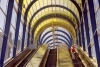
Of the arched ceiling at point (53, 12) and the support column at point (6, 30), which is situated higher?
the arched ceiling at point (53, 12)

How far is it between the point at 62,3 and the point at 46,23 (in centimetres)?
785

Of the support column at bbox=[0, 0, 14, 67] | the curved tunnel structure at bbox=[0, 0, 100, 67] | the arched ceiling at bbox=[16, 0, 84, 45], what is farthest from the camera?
the arched ceiling at bbox=[16, 0, 84, 45]

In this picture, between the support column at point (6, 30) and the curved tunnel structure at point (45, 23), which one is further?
the curved tunnel structure at point (45, 23)

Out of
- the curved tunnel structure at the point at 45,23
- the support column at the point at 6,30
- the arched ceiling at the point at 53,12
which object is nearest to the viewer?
the support column at the point at 6,30

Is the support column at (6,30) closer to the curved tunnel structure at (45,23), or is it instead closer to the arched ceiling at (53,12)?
the curved tunnel structure at (45,23)

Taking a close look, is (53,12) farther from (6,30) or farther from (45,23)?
(6,30)

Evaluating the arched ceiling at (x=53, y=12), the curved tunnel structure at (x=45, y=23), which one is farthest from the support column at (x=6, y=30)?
the arched ceiling at (x=53, y=12)

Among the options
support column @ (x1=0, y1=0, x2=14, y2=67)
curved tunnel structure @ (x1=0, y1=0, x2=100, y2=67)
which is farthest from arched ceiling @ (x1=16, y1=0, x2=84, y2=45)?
support column @ (x1=0, y1=0, x2=14, y2=67)

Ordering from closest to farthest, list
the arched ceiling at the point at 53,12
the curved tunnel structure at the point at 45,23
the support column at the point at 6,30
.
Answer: the support column at the point at 6,30
the curved tunnel structure at the point at 45,23
the arched ceiling at the point at 53,12

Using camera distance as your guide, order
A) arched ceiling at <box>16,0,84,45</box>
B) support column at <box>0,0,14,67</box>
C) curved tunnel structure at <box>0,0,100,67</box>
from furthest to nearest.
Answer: arched ceiling at <box>16,0,84,45</box> → curved tunnel structure at <box>0,0,100,67</box> → support column at <box>0,0,14,67</box>

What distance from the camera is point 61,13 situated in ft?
97.9

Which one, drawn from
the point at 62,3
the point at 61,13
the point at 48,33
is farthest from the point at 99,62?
the point at 48,33

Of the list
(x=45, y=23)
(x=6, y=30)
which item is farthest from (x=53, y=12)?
(x=6, y=30)

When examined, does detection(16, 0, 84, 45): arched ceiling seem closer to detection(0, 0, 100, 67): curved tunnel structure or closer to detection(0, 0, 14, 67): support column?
detection(0, 0, 100, 67): curved tunnel structure
